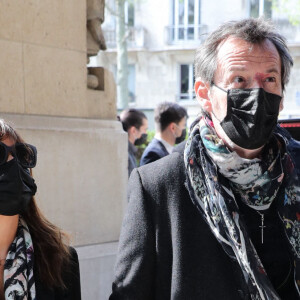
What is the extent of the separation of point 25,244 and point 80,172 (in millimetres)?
2017

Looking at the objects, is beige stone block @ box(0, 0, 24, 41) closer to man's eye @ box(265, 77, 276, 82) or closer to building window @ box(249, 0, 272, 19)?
man's eye @ box(265, 77, 276, 82)

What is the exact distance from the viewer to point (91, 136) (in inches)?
172

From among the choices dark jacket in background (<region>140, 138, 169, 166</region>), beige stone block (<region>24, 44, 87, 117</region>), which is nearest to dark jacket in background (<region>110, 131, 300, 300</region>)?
beige stone block (<region>24, 44, 87, 117</region>)

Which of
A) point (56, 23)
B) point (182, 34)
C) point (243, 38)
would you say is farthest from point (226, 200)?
point (182, 34)

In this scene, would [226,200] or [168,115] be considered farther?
[168,115]

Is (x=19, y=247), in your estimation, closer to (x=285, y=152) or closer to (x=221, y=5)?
(x=285, y=152)

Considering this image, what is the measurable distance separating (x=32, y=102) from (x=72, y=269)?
194 centimetres

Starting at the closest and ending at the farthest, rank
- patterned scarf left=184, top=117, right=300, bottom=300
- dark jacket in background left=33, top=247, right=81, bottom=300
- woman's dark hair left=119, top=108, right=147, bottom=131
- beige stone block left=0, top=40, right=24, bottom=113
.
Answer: patterned scarf left=184, top=117, right=300, bottom=300 → dark jacket in background left=33, top=247, right=81, bottom=300 → beige stone block left=0, top=40, right=24, bottom=113 → woman's dark hair left=119, top=108, right=147, bottom=131

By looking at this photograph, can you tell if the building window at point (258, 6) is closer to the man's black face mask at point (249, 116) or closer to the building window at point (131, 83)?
the building window at point (131, 83)

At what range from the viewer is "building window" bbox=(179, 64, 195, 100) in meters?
26.1

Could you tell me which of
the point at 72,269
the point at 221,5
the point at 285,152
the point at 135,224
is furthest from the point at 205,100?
the point at 221,5

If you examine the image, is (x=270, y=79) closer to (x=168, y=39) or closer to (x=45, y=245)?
(x=45, y=245)

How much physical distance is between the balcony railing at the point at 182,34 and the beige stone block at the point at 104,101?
22.5 m

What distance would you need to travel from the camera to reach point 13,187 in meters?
2.14
